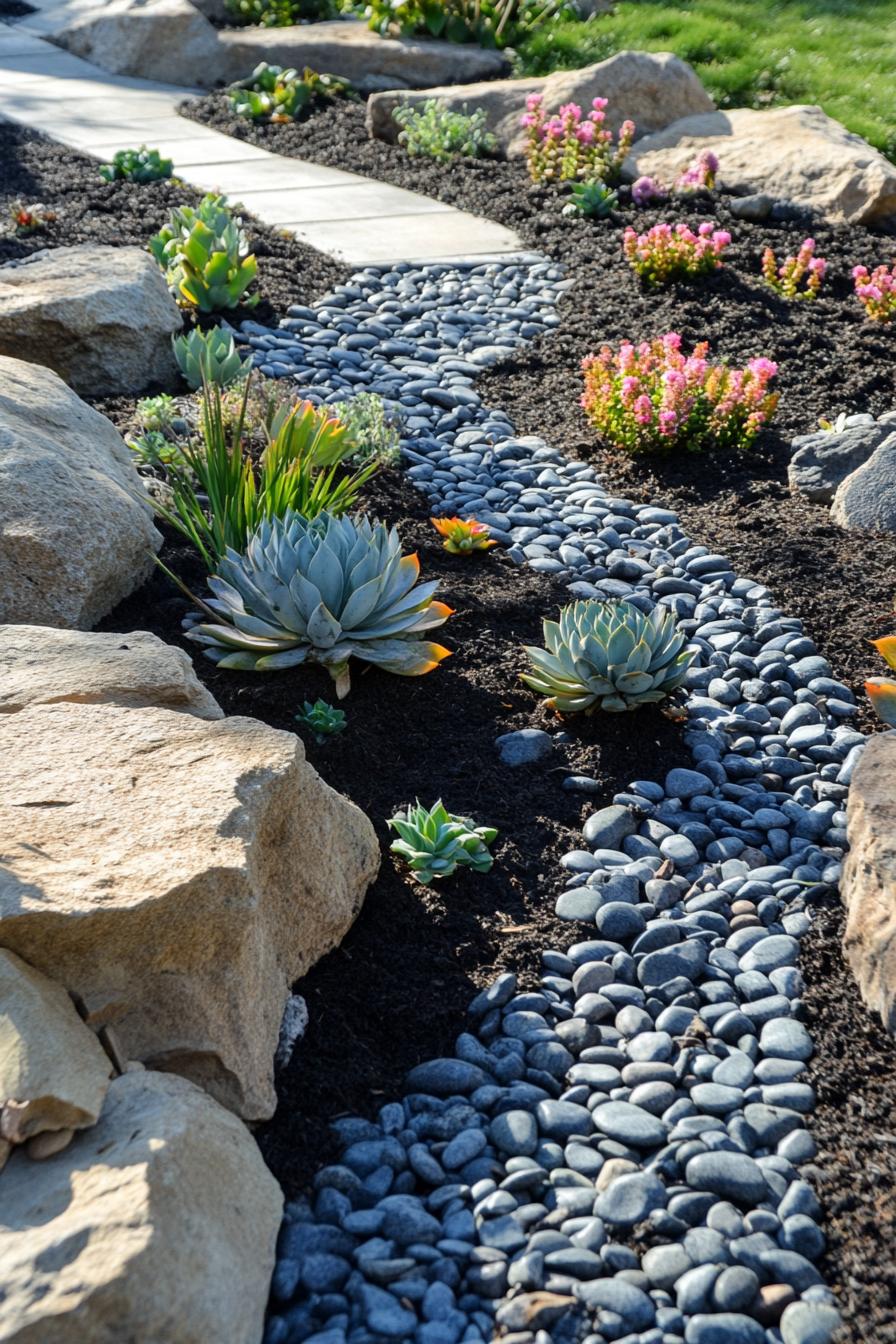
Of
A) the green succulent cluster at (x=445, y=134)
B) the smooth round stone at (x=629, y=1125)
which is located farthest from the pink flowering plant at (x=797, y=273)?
the smooth round stone at (x=629, y=1125)

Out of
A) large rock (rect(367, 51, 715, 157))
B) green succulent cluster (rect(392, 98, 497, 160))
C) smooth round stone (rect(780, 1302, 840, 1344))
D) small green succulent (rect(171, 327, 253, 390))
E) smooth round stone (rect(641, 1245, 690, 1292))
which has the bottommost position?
smooth round stone (rect(641, 1245, 690, 1292))

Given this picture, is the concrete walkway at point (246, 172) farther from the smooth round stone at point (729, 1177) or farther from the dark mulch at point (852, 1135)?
the smooth round stone at point (729, 1177)

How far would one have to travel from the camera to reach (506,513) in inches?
195

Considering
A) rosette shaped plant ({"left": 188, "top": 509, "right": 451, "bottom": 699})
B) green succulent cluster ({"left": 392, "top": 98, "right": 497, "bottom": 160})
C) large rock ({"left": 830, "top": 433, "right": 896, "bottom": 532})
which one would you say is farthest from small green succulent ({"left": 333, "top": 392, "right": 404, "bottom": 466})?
green succulent cluster ({"left": 392, "top": 98, "right": 497, "bottom": 160})

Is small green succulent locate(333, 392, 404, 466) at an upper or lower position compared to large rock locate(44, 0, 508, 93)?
lower

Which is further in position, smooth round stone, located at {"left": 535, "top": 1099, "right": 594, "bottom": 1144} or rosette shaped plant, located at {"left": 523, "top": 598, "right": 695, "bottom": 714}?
rosette shaped plant, located at {"left": 523, "top": 598, "right": 695, "bottom": 714}

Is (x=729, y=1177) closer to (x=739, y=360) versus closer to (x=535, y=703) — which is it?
(x=535, y=703)

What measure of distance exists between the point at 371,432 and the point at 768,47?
6.89m

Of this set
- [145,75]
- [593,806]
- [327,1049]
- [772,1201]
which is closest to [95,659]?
[327,1049]

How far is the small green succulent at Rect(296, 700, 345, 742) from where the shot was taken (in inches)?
143

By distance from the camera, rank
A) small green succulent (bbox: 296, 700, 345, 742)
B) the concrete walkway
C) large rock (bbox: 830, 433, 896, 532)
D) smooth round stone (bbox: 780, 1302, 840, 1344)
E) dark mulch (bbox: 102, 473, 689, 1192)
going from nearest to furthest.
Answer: smooth round stone (bbox: 780, 1302, 840, 1344) → dark mulch (bbox: 102, 473, 689, 1192) → small green succulent (bbox: 296, 700, 345, 742) → large rock (bbox: 830, 433, 896, 532) → the concrete walkway


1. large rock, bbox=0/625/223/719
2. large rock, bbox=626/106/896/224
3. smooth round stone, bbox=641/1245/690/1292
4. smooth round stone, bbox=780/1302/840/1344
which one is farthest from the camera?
large rock, bbox=626/106/896/224

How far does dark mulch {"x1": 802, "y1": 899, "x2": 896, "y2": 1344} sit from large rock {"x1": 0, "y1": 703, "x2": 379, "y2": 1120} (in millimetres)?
1064

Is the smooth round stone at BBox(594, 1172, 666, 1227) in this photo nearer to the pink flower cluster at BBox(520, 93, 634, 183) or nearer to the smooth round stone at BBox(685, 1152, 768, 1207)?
the smooth round stone at BBox(685, 1152, 768, 1207)
